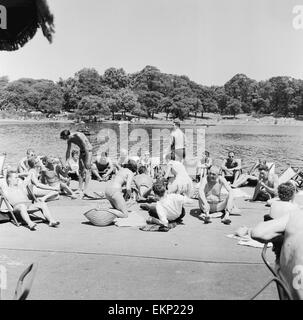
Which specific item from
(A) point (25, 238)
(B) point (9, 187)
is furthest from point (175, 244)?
(B) point (9, 187)

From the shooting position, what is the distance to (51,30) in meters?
3.08

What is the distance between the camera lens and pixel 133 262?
4422 millimetres

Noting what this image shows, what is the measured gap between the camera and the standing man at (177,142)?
8747mm

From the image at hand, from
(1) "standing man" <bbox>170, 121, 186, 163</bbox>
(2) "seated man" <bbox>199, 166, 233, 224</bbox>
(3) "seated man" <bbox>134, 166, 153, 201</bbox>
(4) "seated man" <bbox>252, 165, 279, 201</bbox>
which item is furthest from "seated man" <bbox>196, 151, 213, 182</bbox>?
(2) "seated man" <bbox>199, 166, 233, 224</bbox>

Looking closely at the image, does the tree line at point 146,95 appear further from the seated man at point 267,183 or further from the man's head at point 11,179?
the man's head at point 11,179

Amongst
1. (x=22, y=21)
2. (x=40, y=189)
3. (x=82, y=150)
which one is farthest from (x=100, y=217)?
(x=22, y=21)

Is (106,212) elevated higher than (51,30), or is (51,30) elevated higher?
(51,30)

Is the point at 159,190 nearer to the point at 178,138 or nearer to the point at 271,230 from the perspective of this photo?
the point at 178,138

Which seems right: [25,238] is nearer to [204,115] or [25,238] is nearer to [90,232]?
[90,232]

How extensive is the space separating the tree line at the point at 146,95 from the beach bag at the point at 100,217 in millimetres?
75926

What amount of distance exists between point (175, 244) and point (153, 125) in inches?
3056

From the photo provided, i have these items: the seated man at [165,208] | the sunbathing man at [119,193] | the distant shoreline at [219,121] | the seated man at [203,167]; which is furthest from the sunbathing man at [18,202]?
the distant shoreline at [219,121]

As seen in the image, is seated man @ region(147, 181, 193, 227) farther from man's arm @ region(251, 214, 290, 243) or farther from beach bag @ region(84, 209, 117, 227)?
man's arm @ region(251, 214, 290, 243)
